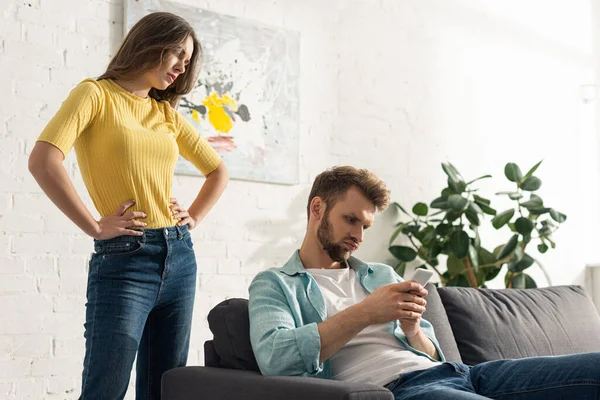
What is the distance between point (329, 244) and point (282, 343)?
0.42 meters

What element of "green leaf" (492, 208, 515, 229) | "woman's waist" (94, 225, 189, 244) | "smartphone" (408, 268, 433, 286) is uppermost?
"woman's waist" (94, 225, 189, 244)

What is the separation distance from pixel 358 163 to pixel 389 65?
585 millimetres

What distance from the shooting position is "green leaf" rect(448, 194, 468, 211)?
393 centimetres

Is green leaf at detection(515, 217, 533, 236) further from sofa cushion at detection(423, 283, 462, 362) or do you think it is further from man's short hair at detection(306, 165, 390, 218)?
man's short hair at detection(306, 165, 390, 218)

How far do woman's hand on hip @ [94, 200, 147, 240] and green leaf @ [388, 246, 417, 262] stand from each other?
2156 mm

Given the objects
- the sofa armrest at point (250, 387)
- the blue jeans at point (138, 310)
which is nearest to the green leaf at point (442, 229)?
the blue jeans at point (138, 310)

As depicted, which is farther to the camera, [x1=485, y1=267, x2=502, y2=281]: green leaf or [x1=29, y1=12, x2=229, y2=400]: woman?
[x1=485, y1=267, x2=502, y2=281]: green leaf

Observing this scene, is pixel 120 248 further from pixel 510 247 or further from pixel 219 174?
pixel 510 247

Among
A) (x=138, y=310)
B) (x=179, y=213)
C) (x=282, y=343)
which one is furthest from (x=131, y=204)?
(x=282, y=343)

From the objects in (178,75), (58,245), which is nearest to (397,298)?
(178,75)

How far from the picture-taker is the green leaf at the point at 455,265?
406cm

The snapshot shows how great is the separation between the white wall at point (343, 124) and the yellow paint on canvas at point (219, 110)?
0.91 ft

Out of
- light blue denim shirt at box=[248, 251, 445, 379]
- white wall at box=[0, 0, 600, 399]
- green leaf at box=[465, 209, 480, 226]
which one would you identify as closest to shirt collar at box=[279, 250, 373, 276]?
light blue denim shirt at box=[248, 251, 445, 379]

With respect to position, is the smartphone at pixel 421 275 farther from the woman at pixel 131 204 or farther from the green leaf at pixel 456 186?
the green leaf at pixel 456 186
